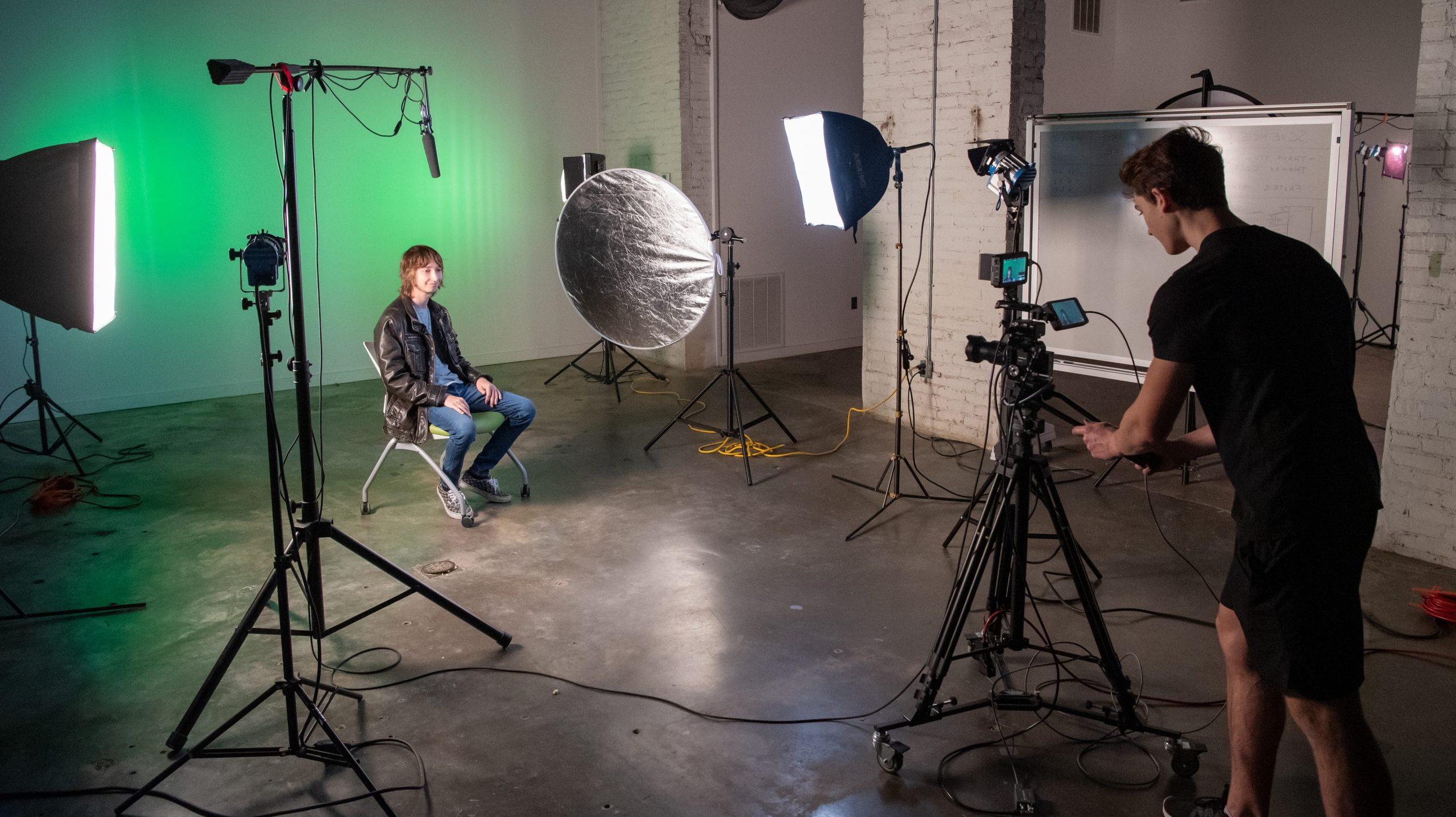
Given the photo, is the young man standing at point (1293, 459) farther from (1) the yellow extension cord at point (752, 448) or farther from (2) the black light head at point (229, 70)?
(1) the yellow extension cord at point (752, 448)

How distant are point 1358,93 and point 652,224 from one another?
726cm

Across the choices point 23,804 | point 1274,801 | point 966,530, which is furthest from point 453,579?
point 1274,801

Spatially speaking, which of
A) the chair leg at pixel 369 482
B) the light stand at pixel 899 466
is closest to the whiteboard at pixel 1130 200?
the light stand at pixel 899 466

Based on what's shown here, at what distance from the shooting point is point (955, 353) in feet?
19.3

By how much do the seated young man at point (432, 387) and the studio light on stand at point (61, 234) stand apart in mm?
1117

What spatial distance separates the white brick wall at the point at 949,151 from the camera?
5391 millimetres

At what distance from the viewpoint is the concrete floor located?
255 cm

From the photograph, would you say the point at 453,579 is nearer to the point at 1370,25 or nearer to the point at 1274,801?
the point at 1274,801

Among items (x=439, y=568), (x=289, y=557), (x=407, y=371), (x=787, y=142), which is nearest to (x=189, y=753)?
(x=289, y=557)

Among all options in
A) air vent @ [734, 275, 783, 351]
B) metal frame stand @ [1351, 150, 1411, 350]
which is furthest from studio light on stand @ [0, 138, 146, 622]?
metal frame stand @ [1351, 150, 1411, 350]

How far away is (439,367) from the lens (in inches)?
189

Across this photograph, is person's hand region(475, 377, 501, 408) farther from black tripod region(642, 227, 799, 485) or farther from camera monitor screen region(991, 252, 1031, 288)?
camera monitor screen region(991, 252, 1031, 288)

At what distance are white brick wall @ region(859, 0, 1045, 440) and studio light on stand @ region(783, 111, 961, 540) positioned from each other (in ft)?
3.85

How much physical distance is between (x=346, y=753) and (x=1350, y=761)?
223 centimetres
